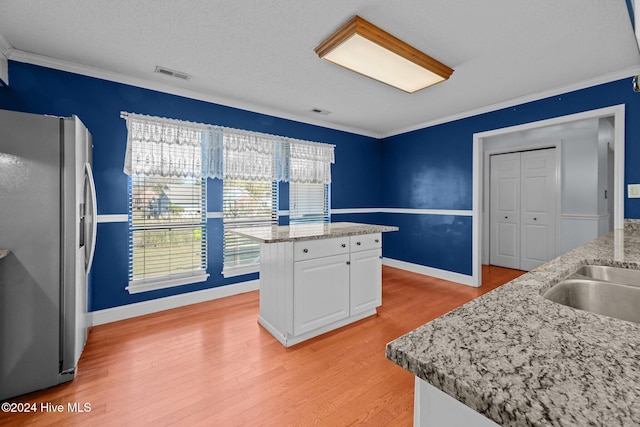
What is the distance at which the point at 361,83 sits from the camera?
10.0ft

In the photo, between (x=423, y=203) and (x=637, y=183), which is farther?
(x=423, y=203)

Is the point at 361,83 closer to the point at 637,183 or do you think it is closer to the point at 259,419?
the point at 637,183

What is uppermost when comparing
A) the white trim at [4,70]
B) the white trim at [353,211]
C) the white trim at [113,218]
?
the white trim at [4,70]

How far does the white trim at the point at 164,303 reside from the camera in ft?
9.21

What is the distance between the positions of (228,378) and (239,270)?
71.3 inches

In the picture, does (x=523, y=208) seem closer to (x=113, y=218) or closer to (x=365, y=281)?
(x=365, y=281)

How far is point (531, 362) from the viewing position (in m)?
0.49

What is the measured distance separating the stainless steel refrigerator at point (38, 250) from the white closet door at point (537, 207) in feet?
19.2

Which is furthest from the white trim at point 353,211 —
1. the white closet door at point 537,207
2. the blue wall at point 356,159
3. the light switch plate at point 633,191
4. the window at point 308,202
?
the light switch plate at point 633,191

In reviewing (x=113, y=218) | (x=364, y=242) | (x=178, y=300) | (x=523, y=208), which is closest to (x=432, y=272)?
(x=523, y=208)

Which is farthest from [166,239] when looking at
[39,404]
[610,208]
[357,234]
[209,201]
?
[610,208]

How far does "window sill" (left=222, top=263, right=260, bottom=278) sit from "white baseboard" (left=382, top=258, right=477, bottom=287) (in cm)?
257

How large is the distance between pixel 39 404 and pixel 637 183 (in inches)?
201

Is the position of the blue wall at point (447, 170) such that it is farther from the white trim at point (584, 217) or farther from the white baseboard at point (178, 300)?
the white trim at point (584, 217)
